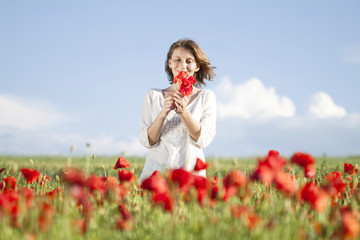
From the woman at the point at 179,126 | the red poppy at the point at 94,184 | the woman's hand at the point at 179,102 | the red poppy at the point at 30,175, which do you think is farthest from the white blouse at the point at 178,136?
the red poppy at the point at 94,184

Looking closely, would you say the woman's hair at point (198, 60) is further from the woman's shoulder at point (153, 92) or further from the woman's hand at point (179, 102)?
the woman's hand at point (179, 102)

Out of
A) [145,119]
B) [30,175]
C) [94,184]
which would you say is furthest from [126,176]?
[145,119]

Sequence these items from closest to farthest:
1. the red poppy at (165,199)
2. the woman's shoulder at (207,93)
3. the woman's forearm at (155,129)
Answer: the red poppy at (165,199)
the woman's forearm at (155,129)
the woman's shoulder at (207,93)

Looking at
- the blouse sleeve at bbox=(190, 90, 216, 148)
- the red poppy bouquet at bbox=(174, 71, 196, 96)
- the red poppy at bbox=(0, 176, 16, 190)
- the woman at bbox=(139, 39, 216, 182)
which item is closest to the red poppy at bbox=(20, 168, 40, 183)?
the red poppy at bbox=(0, 176, 16, 190)

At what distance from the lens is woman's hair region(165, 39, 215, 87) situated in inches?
163

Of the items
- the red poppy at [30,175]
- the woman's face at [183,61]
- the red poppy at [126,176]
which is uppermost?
the woman's face at [183,61]

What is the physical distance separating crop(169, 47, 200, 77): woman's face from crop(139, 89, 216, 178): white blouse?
0.95 feet

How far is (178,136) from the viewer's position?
392cm

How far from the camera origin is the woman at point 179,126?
3816 mm

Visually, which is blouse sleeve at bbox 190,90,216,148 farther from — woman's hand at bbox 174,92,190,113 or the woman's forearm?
woman's hand at bbox 174,92,190,113

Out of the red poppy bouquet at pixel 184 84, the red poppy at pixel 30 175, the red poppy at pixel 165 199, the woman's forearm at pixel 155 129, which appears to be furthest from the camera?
the woman's forearm at pixel 155 129

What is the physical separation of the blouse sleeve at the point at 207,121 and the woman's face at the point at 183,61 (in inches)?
11.8

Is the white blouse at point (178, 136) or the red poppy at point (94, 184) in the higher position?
the white blouse at point (178, 136)

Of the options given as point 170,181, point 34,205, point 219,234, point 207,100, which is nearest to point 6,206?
point 34,205
